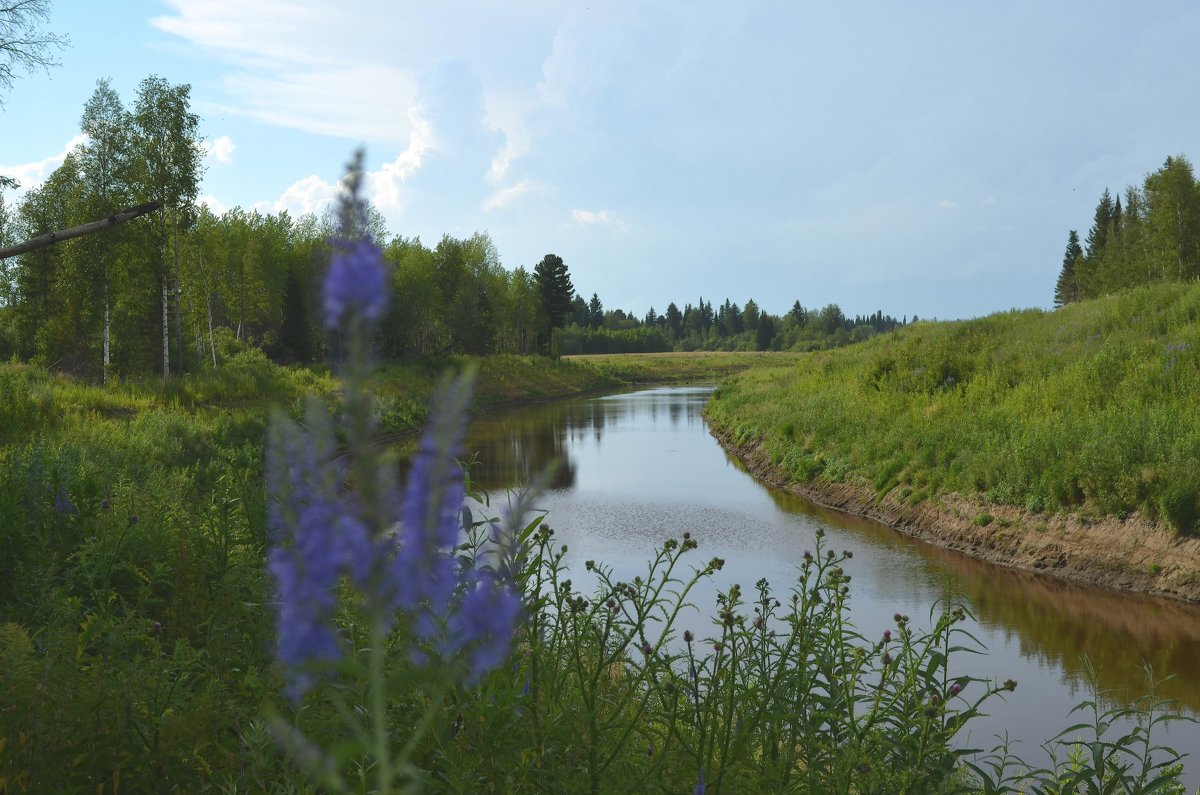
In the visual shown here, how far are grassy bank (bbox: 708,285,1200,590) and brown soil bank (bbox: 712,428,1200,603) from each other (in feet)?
0.37

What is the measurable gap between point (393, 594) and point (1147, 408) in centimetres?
1539

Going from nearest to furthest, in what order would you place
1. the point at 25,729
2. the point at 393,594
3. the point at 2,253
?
the point at 393,594, the point at 25,729, the point at 2,253

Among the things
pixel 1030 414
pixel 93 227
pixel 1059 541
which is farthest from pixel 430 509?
pixel 1030 414

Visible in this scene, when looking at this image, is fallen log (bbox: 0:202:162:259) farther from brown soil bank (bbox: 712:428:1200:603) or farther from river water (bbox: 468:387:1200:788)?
brown soil bank (bbox: 712:428:1200:603)

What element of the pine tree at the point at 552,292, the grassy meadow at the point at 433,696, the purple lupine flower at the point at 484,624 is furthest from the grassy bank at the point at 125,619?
the pine tree at the point at 552,292

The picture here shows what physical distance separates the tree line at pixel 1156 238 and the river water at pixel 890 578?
32240mm

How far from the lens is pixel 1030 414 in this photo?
1538cm

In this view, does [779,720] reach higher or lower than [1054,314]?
lower

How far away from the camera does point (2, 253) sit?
278 inches

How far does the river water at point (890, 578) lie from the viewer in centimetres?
798

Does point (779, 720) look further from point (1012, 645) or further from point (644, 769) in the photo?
point (1012, 645)

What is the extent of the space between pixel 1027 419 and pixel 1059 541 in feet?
12.2

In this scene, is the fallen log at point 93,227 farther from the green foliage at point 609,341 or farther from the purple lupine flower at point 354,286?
the green foliage at point 609,341

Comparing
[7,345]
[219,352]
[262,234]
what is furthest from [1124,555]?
[262,234]
